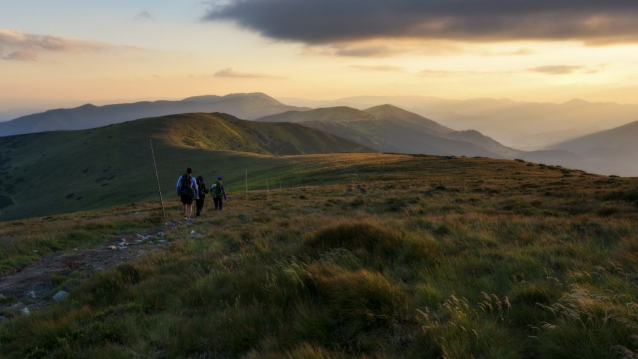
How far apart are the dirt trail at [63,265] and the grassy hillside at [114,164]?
140ft

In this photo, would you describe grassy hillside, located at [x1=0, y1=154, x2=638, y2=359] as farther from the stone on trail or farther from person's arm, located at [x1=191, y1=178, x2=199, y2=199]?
person's arm, located at [x1=191, y1=178, x2=199, y2=199]

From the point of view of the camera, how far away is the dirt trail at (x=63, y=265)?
8.30m

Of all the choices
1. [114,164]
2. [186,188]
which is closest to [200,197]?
[186,188]

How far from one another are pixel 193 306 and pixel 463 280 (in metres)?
4.61

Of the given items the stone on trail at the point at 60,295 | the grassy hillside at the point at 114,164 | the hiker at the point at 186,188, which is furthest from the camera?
the grassy hillside at the point at 114,164

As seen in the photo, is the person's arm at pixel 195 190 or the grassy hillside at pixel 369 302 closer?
the grassy hillside at pixel 369 302

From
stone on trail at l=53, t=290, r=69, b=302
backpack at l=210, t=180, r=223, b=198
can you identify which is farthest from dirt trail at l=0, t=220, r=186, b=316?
backpack at l=210, t=180, r=223, b=198

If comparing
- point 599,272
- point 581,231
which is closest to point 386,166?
point 581,231

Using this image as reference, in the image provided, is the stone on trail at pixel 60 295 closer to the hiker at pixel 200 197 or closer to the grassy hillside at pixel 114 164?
the hiker at pixel 200 197

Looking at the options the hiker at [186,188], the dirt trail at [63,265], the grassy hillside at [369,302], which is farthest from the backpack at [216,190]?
the grassy hillside at [369,302]

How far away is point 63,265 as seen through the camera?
11.1m

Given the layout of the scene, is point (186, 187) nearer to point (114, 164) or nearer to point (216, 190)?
point (216, 190)

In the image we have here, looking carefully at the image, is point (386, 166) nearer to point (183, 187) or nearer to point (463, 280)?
point (183, 187)

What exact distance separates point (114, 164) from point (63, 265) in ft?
438
